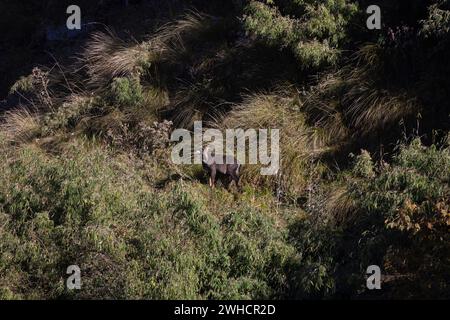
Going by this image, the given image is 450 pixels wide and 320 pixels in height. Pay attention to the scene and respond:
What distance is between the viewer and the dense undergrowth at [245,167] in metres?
9.84

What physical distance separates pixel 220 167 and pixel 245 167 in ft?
1.77

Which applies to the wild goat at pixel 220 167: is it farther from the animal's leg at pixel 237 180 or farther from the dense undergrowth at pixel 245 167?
the dense undergrowth at pixel 245 167

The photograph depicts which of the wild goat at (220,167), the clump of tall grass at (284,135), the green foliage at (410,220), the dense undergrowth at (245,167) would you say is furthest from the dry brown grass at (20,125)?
the green foliage at (410,220)

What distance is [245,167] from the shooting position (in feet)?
41.8

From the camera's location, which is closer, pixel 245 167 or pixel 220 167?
pixel 220 167

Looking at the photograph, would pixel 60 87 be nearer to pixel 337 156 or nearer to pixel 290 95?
pixel 290 95

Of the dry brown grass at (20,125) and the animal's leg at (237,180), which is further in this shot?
the dry brown grass at (20,125)

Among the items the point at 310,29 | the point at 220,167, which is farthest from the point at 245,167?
the point at 310,29

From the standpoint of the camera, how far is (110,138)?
1383 centimetres

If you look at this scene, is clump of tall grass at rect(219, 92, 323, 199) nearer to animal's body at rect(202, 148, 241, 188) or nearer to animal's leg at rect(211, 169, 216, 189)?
animal's body at rect(202, 148, 241, 188)

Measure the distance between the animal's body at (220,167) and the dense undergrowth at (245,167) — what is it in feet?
0.84

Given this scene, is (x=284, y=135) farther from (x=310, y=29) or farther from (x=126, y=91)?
(x=126, y=91)

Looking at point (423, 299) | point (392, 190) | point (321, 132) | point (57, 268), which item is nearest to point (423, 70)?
point (321, 132)

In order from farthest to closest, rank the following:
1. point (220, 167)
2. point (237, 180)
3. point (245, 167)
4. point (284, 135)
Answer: point (284, 135) → point (245, 167) → point (237, 180) → point (220, 167)
